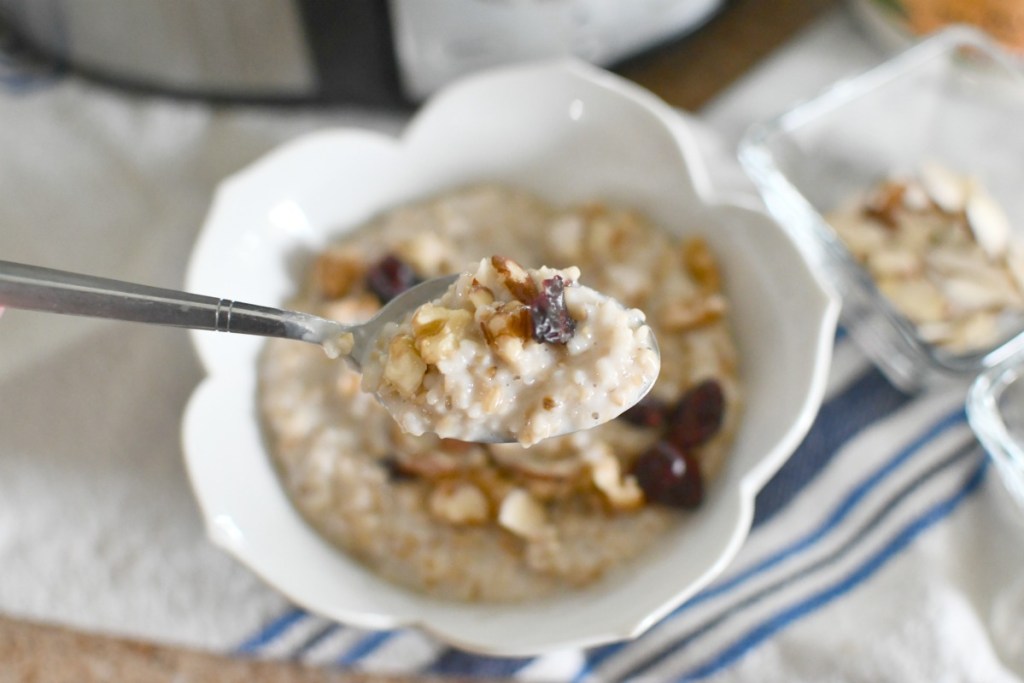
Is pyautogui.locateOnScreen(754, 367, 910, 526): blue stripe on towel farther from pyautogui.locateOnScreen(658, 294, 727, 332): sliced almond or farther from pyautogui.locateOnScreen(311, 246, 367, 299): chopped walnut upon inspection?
pyautogui.locateOnScreen(311, 246, 367, 299): chopped walnut

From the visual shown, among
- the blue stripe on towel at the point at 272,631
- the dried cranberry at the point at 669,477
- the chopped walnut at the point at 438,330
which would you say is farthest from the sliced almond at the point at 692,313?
the blue stripe on towel at the point at 272,631

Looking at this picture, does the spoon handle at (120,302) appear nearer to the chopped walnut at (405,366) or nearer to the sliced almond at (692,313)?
the chopped walnut at (405,366)

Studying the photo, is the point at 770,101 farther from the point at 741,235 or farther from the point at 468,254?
the point at 468,254

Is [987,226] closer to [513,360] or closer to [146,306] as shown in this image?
[513,360]

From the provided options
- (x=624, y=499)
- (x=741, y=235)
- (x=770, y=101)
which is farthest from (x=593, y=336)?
(x=770, y=101)

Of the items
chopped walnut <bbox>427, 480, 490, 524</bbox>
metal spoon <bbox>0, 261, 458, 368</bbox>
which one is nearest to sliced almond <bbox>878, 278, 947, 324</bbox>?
chopped walnut <bbox>427, 480, 490, 524</bbox>

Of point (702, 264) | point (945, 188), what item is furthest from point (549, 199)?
point (945, 188)

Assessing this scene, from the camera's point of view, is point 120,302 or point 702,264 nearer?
point 120,302
